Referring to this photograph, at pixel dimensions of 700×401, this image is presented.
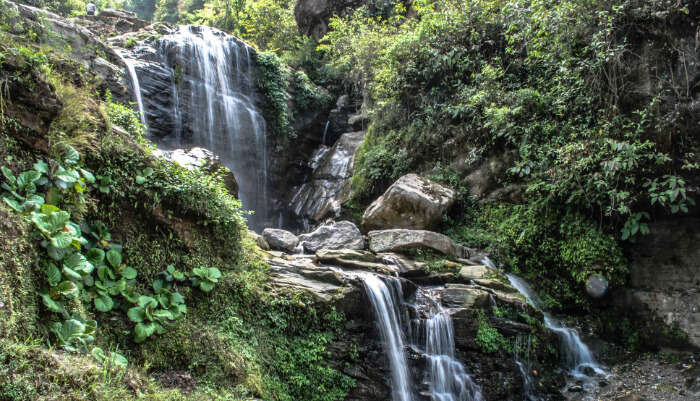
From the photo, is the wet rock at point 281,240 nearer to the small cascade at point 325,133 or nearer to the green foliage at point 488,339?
the green foliage at point 488,339

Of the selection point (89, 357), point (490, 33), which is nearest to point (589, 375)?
point (89, 357)

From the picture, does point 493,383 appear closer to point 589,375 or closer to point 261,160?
point 589,375

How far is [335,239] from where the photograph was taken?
832 centimetres

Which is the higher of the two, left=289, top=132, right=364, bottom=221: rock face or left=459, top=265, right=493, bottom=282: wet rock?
left=289, top=132, right=364, bottom=221: rock face

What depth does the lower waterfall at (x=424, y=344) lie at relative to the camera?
5535 millimetres

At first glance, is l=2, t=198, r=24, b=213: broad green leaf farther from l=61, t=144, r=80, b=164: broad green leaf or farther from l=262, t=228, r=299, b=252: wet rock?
l=262, t=228, r=299, b=252: wet rock

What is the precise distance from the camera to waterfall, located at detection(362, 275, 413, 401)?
5.41 m

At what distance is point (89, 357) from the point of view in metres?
2.91

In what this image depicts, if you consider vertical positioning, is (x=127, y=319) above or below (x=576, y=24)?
below

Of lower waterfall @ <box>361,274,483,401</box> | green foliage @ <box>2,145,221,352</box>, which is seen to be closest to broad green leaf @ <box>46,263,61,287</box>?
green foliage @ <box>2,145,221,352</box>

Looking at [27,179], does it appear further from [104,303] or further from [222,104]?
[222,104]

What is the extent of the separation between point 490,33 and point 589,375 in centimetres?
868

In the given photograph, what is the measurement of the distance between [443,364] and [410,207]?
4.18 m

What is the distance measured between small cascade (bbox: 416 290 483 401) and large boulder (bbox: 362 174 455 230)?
321 centimetres
